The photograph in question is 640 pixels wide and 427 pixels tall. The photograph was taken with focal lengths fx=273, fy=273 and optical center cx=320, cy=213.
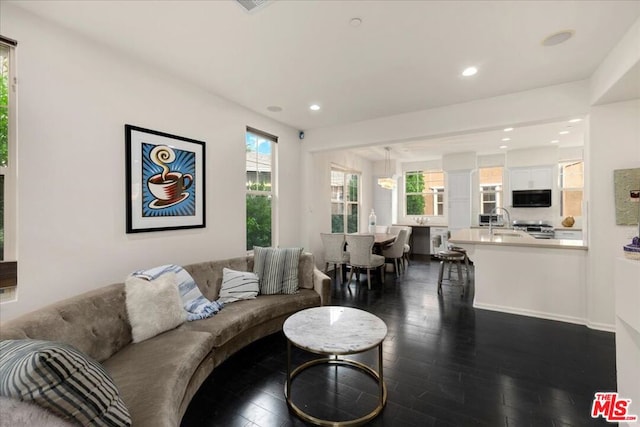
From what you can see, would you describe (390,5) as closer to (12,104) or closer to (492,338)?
(12,104)

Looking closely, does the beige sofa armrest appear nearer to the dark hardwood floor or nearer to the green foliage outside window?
the dark hardwood floor

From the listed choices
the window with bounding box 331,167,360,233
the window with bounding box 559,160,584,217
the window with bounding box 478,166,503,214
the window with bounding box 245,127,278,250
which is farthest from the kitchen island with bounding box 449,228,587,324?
the window with bounding box 559,160,584,217

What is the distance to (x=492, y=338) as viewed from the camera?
283 cm

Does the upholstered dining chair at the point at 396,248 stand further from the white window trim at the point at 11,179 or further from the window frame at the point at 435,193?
the white window trim at the point at 11,179

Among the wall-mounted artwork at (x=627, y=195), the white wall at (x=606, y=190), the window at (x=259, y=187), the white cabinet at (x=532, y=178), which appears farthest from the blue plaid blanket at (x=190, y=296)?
the white cabinet at (x=532, y=178)

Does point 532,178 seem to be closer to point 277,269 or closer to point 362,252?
point 362,252

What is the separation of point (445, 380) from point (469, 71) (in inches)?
113

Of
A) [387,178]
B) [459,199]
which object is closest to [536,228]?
[459,199]

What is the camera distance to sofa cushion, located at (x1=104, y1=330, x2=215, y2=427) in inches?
49.4

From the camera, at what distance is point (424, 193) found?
7.95 meters

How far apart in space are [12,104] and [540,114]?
491 cm

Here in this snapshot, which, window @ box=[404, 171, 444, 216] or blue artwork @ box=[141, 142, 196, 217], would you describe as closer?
blue artwork @ box=[141, 142, 196, 217]
